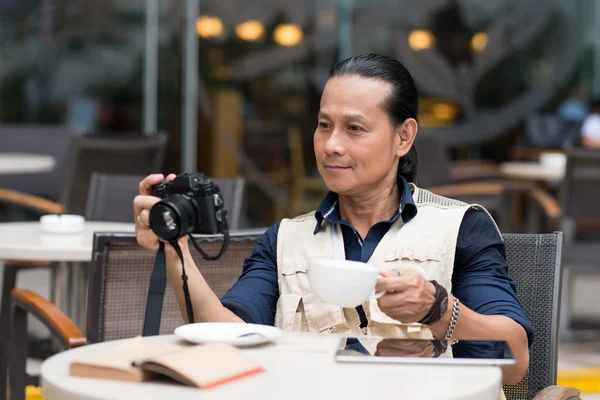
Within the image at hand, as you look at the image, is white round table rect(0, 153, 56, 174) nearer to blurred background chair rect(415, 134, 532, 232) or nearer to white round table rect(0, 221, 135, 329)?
white round table rect(0, 221, 135, 329)

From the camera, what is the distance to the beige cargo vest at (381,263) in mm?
2260

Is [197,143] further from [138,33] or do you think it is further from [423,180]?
[423,180]

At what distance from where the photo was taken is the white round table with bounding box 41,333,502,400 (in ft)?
5.10

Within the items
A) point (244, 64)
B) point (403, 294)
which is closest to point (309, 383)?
point (403, 294)

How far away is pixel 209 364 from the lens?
1.64m

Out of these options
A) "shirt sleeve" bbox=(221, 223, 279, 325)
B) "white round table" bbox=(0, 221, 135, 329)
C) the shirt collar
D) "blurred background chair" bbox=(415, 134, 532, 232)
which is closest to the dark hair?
the shirt collar

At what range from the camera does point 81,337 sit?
2904 millimetres

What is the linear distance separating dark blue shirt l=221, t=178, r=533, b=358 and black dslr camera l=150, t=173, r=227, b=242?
0.34m

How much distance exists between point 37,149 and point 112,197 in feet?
12.2

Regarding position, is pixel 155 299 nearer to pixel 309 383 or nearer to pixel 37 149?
pixel 309 383

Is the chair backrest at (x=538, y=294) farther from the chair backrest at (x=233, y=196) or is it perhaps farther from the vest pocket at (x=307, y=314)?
the chair backrest at (x=233, y=196)

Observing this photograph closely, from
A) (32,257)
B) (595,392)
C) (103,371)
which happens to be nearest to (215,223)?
(103,371)

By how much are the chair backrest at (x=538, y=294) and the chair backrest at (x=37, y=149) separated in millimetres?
5632

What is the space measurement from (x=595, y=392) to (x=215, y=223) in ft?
9.73
